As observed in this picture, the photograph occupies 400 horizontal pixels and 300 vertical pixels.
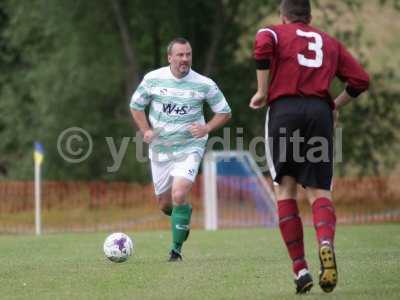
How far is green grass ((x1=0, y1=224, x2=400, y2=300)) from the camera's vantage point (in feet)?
23.7

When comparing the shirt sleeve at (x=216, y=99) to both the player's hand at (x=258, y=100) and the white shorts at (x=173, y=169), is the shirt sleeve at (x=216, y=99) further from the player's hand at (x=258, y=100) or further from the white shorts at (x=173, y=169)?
the player's hand at (x=258, y=100)

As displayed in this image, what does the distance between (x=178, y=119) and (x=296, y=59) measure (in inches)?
139

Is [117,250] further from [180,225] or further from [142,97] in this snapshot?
[142,97]

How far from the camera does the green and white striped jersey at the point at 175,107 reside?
1045 centimetres

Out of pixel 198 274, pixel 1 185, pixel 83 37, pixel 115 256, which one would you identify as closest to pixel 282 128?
pixel 198 274

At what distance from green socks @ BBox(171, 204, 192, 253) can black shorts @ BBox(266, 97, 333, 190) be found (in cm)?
322

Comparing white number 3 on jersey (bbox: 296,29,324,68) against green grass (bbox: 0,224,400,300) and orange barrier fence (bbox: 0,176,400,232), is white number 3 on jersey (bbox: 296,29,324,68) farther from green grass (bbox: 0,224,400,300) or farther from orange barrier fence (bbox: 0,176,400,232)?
orange barrier fence (bbox: 0,176,400,232)

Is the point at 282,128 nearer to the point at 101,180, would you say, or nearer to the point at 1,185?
the point at 1,185

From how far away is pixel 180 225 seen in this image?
10234 millimetres

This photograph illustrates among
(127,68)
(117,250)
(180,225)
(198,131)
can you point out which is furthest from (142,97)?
(127,68)

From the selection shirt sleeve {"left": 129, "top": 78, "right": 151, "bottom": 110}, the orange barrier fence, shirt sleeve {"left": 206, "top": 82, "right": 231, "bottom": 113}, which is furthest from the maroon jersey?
the orange barrier fence

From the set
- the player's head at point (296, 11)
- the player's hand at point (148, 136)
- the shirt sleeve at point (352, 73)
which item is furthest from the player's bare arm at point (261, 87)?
the player's hand at point (148, 136)

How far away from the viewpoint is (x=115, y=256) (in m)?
9.71

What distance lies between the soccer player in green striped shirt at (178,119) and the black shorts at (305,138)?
10.7ft
